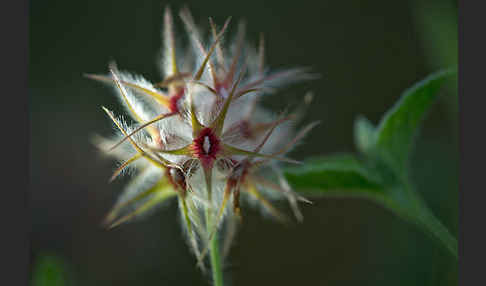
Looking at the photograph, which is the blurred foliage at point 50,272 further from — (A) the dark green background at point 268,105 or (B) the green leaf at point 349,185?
(B) the green leaf at point 349,185

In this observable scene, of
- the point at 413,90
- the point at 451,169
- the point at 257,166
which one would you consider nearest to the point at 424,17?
the point at 451,169


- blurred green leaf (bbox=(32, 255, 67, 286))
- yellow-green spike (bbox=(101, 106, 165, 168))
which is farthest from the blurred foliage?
yellow-green spike (bbox=(101, 106, 165, 168))

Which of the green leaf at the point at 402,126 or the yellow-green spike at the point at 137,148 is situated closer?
the yellow-green spike at the point at 137,148

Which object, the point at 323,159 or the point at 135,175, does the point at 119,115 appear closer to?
the point at 135,175

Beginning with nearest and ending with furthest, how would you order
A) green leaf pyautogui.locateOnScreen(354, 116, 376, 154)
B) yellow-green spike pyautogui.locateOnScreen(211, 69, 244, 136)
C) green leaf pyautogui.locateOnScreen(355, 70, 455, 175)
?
yellow-green spike pyautogui.locateOnScreen(211, 69, 244, 136) < green leaf pyautogui.locateOnScreen(355, 70, 455, 175) < green leaf pyautogui.locateOnScreen(354, 116, 376, 154)

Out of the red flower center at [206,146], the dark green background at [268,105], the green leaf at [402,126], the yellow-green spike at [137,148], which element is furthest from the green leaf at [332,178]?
the dark green background at [268,105]

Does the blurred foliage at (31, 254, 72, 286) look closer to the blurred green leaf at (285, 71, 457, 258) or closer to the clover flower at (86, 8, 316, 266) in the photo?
the clover flower at (86, 8, 316, 266)
